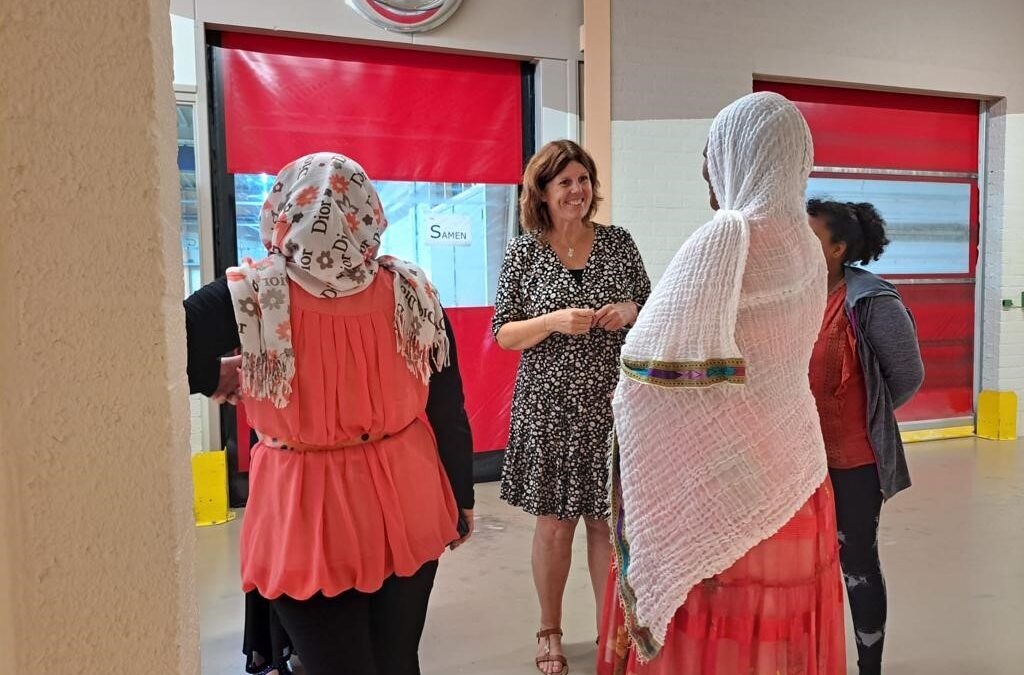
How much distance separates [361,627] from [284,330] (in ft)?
2.00

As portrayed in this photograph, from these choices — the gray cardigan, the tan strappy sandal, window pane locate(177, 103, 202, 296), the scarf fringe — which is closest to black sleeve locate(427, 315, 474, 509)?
the scarf fringe

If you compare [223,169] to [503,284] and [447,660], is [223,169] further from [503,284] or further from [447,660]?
[447,660]

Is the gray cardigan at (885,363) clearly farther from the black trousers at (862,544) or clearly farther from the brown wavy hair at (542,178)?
the brown wavy hair at (542,178)

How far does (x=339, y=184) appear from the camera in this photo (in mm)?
1482

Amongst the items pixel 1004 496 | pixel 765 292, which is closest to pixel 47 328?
pixel 765 292

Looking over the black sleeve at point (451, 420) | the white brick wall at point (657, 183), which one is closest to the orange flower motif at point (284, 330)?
the black sleeve at point (451, 420)

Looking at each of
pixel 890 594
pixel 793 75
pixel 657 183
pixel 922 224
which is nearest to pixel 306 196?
pixel 890 594

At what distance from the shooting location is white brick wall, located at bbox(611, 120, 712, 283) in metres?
4.57

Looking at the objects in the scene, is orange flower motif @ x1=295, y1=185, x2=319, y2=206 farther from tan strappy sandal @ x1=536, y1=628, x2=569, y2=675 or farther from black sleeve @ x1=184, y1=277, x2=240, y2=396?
tan strappy sandal @ x1=536, y1=628, x2=569, y2=675

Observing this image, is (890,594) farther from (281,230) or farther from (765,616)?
(281,230)

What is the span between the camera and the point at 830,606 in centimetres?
144

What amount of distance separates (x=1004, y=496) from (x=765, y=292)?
371 centimetres

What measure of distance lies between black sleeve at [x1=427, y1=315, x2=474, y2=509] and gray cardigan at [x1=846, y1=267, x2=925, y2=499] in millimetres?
1046

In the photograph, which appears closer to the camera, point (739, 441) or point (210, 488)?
point (739, 441)
